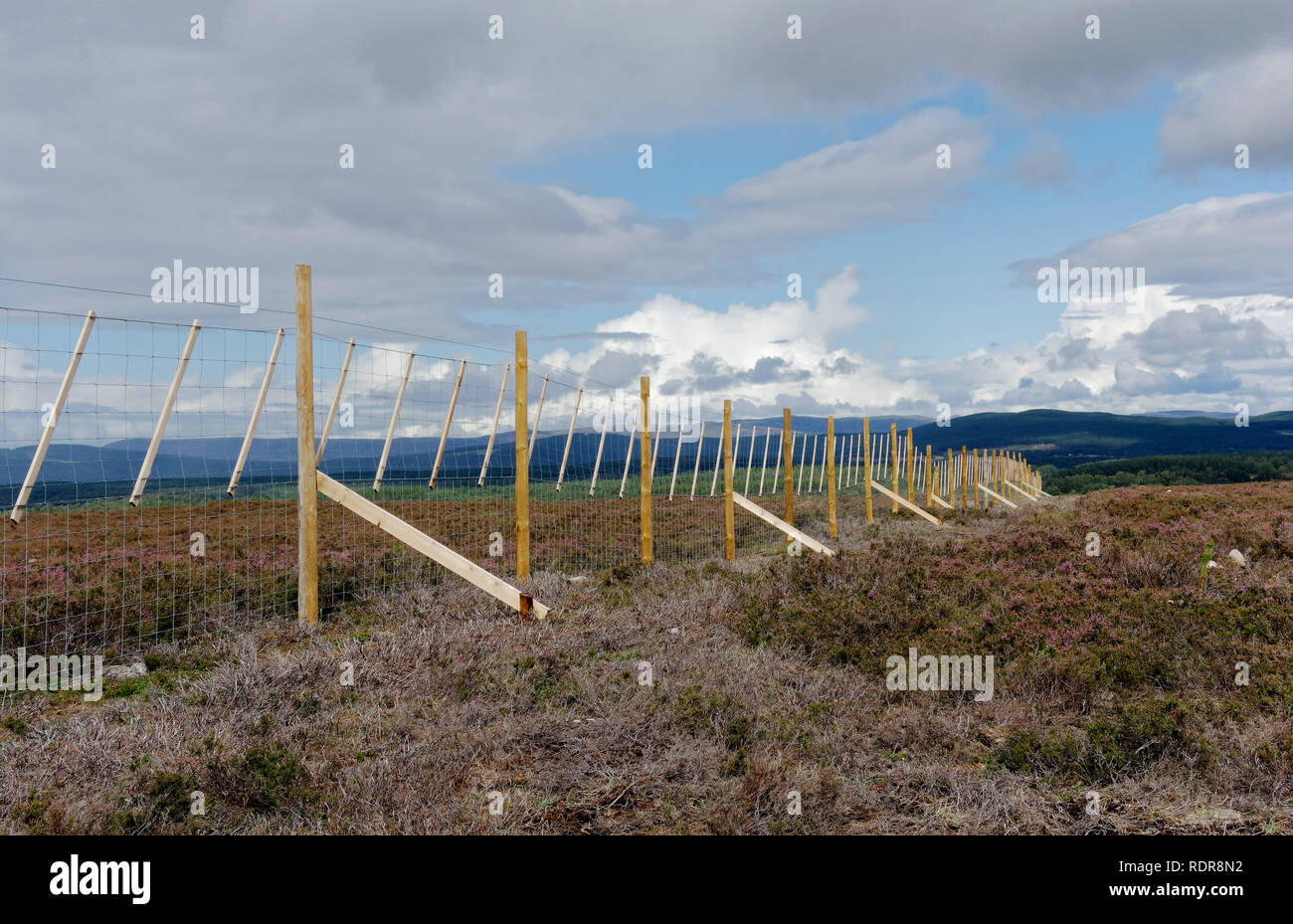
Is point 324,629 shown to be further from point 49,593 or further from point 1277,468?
point 1277,468

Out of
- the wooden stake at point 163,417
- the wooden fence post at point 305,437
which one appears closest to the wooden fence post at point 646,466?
the wooden fence post at point 305,437

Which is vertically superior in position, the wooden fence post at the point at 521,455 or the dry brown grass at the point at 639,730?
the wooden fence post at the point at 521,455

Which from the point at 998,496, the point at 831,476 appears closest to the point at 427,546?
the point at 831,476

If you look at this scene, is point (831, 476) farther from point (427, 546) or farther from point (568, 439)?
point (427, 546)

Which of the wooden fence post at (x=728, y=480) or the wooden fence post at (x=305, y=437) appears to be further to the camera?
the wooden fence post at (x=728, y=480)

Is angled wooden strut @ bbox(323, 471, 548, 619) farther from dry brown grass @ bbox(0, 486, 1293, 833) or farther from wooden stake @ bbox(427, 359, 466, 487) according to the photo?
wooden stake @ bbox(427, 359, 466, 487)

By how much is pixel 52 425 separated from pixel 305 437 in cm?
205

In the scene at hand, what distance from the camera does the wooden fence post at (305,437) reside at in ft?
23.7

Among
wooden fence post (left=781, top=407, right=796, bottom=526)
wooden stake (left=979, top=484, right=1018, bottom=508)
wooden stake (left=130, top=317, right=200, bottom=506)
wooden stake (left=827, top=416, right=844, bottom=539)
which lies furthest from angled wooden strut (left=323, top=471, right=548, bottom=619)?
wooden stake (left=979, top=484, right=1018, bottom=508)

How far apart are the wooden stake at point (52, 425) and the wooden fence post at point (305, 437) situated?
1673 millimetres

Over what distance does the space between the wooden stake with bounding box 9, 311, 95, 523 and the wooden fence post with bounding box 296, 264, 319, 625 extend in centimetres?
167

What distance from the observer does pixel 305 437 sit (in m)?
7.27

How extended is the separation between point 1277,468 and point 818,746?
54655mm

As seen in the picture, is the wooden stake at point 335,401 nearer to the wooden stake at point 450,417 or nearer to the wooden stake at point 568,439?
the wooden stake at point 450,417
